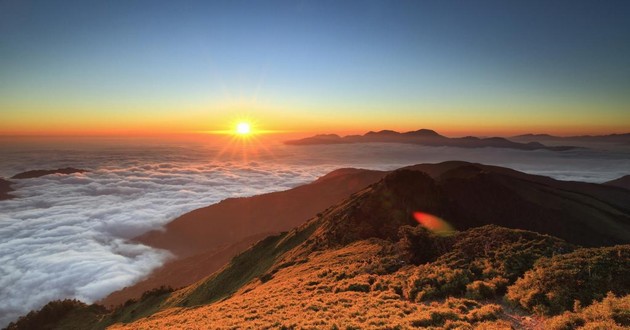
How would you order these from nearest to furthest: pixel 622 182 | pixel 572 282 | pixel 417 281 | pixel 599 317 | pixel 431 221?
pixel 599 317
pixel 572 282
pixel 417 281
pixel 431 221
pixel 622 182

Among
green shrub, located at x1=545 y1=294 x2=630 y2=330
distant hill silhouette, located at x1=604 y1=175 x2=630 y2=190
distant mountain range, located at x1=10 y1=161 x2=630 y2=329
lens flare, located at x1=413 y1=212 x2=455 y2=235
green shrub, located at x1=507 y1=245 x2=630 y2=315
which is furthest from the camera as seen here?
distant hill silhouette, located at x1=604 y1=175 x2=630 y2=190

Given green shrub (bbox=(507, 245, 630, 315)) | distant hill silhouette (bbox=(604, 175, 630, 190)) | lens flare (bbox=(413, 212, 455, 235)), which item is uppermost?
green shrub (bbox=(507, 245, 630, 315))

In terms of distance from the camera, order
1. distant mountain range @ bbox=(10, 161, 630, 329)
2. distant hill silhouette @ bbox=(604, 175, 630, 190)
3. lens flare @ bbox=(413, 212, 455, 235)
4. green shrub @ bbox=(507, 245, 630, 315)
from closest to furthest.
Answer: green shrub @ bbox=(507, 245, 630, 315) < distant mountain range @ bbox=(10, 161, 630, 329) < lens flare @ bbox=(413, 212, 455, 235) < distant hill silhouette @ bbox=(604, 175, 630, 190)

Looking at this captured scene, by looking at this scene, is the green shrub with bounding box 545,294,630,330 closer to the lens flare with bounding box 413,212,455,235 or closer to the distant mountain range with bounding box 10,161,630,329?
the distant mountain range with bounding box 10,161,630,329

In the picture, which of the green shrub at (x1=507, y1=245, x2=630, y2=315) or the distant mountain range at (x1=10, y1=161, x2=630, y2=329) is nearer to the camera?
the green shrub at (x1=507, y1=245, x2=630, y2=315)

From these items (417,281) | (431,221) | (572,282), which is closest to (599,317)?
(572,282)

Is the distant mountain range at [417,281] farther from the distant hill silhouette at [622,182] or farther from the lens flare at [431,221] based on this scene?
the distant hill silhouette at [622,182]

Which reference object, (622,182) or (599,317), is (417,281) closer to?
(599,317)

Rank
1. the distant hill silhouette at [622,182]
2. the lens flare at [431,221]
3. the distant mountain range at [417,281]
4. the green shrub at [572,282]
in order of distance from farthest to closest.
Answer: the distant hill silhouette at [622,182] → the lens flare at [431,221] → the distant mountain range at [417,281] → the green shrub at [572,282]

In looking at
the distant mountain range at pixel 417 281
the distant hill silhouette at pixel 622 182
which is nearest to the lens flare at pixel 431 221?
the distant mountain range at pixel 417 281

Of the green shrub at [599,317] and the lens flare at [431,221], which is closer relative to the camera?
the green shrub at [599,317]

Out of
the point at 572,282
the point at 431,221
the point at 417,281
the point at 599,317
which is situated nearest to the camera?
the point at 599,317

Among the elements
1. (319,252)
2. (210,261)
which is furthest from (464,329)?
(210,261)

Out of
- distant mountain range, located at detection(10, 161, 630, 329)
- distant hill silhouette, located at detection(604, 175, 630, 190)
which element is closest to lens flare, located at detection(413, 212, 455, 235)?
distant mountain range, located at detection(10, 161, 630, 329)
